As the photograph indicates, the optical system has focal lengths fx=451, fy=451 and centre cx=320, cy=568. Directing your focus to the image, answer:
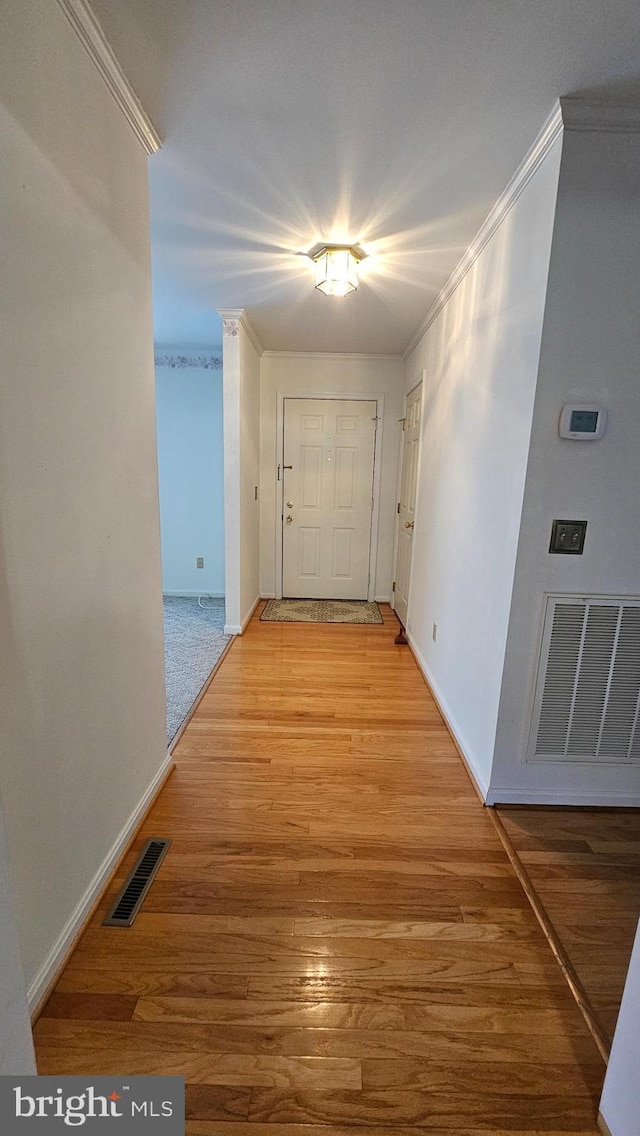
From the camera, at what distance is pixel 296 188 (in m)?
1.76

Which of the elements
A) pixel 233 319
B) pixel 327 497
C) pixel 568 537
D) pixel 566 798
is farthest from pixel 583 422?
pixel 327 497

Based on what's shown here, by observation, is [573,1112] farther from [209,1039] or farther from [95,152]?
[95,152]

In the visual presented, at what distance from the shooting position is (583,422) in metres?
1.49

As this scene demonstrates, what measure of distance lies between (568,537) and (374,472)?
2.84m

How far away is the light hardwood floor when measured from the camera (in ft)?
3.08

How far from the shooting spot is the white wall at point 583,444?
1.38 metres

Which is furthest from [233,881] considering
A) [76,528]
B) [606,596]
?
[606,596]

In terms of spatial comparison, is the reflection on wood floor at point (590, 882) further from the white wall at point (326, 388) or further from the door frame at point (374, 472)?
the white wall at point (326, 388)

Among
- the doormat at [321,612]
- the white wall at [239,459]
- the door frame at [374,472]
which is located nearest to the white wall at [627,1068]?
the white wall at [239,459]

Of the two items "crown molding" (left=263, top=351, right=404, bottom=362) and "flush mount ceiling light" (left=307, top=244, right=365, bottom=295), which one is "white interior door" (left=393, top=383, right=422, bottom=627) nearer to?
"crown molding" (left=263, top=351, right=404, bottom=362)

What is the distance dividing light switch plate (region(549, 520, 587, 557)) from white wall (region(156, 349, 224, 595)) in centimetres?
348

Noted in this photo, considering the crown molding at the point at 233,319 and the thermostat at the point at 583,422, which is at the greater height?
the crown molding at the point at 233,319

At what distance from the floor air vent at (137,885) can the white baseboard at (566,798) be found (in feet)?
4.06

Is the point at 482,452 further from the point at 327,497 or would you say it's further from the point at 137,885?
the point at 327,497
